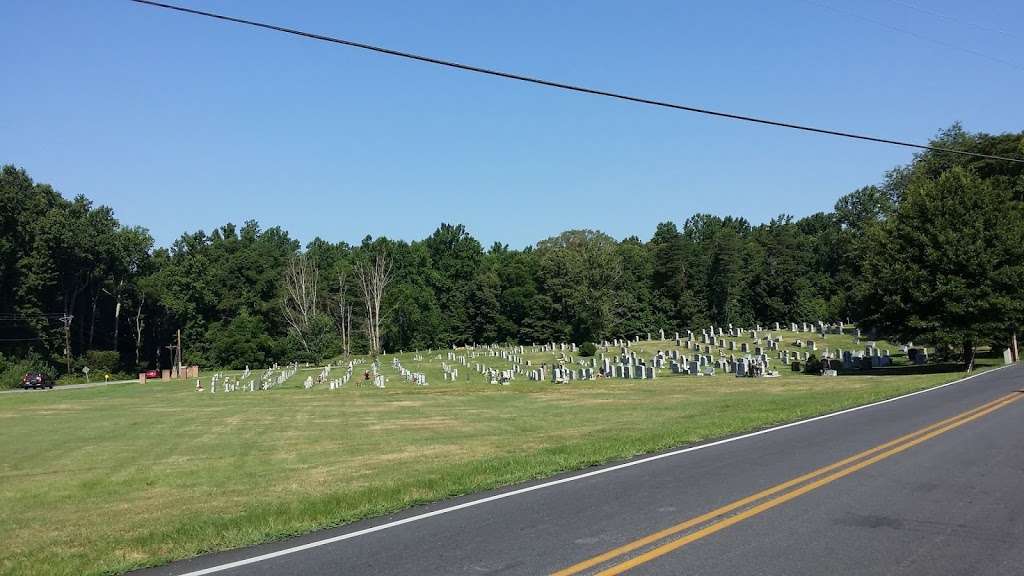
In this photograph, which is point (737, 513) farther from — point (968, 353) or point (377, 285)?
point (377, 285)

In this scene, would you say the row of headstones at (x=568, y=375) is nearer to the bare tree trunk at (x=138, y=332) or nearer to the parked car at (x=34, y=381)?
the parked car at (x=34, y=381)

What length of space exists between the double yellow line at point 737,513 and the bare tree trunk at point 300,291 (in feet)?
262

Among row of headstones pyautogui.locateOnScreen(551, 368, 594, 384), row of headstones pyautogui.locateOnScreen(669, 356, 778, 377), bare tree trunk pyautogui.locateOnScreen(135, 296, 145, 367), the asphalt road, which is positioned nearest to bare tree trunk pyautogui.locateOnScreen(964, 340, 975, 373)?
row of headstones pyautogui.locateOnScreen(669, 356, 778, 377)

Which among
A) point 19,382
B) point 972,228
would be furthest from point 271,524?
point 19,382

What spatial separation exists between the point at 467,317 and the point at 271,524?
100549 mm

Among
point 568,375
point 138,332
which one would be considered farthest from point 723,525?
point 138,332

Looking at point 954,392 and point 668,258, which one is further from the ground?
point 668,258

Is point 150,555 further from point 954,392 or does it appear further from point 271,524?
point 954,392

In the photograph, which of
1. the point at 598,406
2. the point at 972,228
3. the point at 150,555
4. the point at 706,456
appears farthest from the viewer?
the point at 972,228

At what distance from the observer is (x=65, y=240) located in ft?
267

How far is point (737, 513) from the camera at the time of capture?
7.88 metres

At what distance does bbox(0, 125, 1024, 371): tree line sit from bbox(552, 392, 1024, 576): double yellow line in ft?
173

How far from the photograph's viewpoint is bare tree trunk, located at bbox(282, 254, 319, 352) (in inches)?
3527

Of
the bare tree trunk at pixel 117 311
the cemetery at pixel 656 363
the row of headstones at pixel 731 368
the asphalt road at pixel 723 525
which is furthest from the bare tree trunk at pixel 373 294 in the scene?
the asphalt road at pixel 723 525
